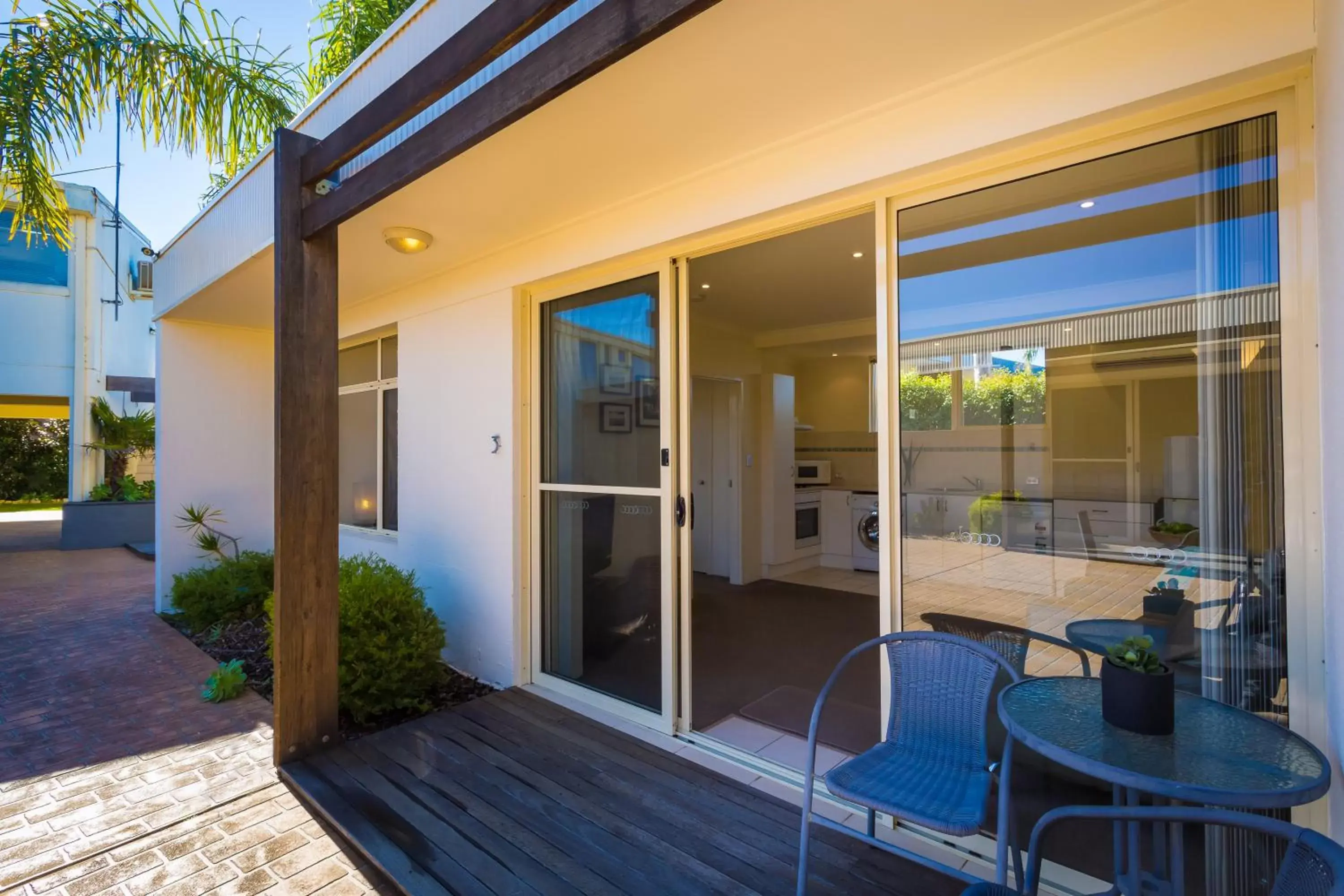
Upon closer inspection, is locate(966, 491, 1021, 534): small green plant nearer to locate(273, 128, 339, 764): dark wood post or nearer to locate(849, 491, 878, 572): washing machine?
locate(273, 128, 339, 764): dark wood post

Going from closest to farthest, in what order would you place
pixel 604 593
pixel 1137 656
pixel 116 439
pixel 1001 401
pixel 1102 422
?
1. pixel 1137 656
2. pixel 1102 422
3. pixel 1001 401
4. pixel 604 593
5. pixel 116 439

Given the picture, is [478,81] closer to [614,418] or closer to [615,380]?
[615,380]

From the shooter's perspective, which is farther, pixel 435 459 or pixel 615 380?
pixel 435 459

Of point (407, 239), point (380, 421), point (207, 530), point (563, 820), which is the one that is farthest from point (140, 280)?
point (563, 820)

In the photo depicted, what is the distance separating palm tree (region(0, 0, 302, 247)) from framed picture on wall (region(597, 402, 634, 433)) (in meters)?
3.69

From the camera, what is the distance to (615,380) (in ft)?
10.6

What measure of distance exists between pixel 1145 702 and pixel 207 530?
6.54 m

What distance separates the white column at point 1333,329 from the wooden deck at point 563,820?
1.12m

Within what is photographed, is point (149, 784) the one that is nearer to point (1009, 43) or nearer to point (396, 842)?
point (396, 842)

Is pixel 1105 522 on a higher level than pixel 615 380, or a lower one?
lower

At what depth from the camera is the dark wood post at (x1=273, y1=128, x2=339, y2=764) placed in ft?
9.15

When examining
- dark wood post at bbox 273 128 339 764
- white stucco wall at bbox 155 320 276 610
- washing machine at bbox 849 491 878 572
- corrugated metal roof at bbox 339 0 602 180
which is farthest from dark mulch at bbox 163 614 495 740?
washing machine at bbox 849 491 878 572

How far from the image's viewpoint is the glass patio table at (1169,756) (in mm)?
1210

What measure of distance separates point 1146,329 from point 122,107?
5.72m
